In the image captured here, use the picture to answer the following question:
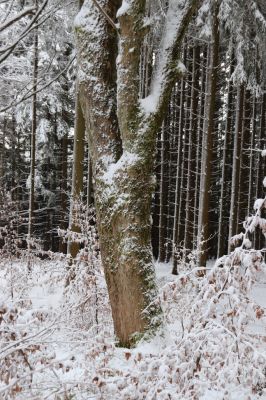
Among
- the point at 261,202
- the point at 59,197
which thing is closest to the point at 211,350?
the point at 261,202

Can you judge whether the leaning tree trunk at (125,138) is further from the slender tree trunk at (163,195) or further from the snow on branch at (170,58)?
the slender tree trunk at (163,195)

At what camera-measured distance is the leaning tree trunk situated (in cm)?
434

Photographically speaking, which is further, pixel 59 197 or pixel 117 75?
pixel 59 197

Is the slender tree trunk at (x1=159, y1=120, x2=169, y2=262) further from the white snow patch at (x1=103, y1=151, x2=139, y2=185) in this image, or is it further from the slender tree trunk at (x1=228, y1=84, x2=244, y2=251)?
the white snow patch at (x1=103, y1=151, x2=139, y2=185)

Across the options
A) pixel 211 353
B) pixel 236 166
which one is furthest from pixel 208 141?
pixel 211 353

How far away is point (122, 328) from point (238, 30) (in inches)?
374

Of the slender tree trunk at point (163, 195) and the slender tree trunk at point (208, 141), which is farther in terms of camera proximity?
the slender tree trunk at point (163, 195)

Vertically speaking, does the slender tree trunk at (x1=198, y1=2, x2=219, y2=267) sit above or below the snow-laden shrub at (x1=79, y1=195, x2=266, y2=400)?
above

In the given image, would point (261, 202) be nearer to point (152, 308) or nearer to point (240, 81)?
point (152, 308)

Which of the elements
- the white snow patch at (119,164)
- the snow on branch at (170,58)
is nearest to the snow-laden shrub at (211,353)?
the white snow patch at (119,164)

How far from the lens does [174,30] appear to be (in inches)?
177

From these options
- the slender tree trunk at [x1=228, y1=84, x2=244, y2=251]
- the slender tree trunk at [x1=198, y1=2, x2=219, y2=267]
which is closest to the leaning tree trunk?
the slender tree trunk at [x1=198, y1=2, x2=219, y2=267]

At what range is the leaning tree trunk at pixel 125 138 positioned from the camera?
14.3 feet

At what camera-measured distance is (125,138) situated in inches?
176
